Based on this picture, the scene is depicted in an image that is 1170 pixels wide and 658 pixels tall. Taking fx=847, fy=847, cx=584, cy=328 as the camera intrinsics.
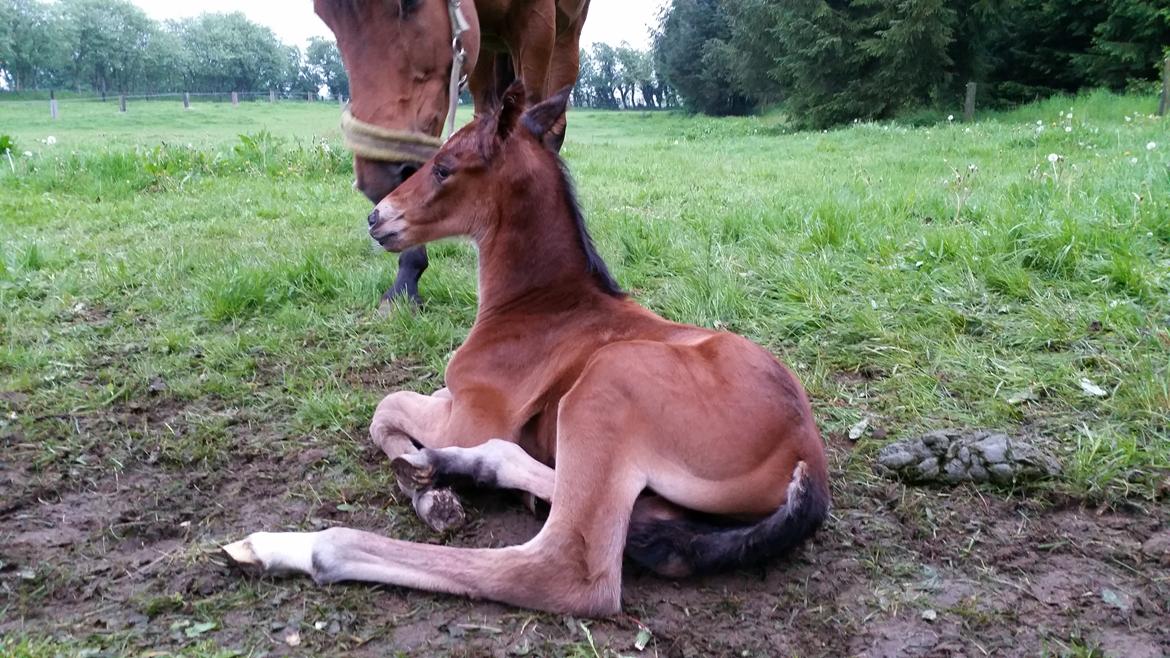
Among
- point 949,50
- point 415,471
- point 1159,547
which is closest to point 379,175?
point 415,471

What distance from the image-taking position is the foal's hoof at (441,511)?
268cm

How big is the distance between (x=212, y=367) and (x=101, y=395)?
509 mm

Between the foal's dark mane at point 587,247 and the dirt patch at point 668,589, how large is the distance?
35.6 inches

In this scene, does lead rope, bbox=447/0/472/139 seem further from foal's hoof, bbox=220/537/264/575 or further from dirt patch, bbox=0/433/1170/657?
foal's hoof, bbox=220/537/264/575

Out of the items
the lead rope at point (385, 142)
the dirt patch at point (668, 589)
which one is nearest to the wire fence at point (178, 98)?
the lead rope at point (385, 142)

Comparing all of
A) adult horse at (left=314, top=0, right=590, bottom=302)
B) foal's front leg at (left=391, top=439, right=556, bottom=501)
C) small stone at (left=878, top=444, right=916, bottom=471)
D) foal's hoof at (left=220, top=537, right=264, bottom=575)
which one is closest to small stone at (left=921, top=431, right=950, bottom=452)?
small stone at (left=878, top=444, right=916, bottom=471)

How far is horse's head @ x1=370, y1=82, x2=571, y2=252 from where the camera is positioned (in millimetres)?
3195

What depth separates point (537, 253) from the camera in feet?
10.6

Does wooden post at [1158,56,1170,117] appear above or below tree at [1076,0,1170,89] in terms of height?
below

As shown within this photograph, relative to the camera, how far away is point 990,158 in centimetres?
978

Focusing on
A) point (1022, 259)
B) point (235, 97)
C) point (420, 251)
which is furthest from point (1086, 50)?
point (235, 97)

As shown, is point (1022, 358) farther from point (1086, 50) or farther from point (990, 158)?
point (1086, 50)

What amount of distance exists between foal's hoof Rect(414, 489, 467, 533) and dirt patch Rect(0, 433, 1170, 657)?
0.05 meters

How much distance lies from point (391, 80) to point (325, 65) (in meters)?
41.9
